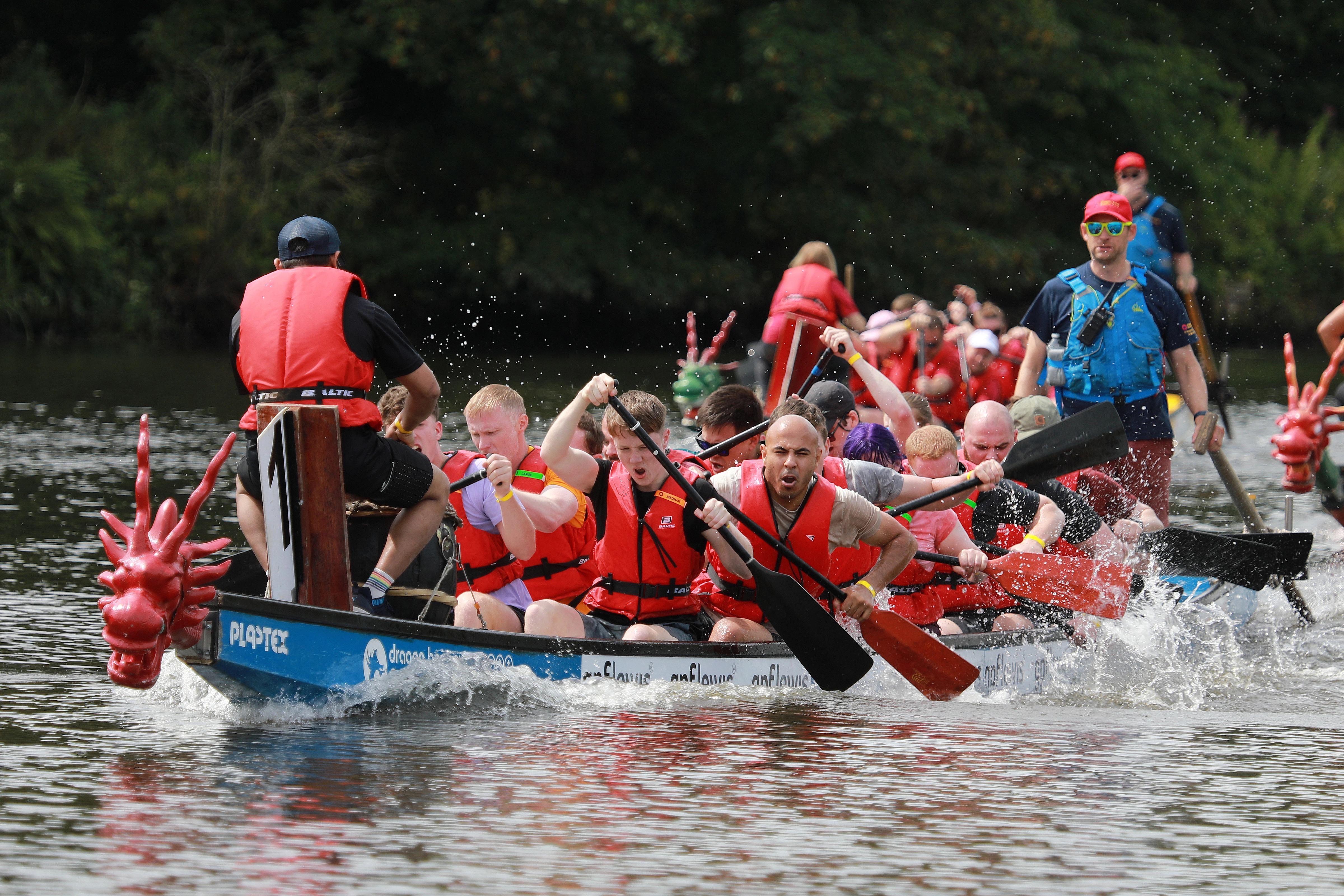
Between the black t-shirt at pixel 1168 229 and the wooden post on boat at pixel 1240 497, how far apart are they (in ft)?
4.61

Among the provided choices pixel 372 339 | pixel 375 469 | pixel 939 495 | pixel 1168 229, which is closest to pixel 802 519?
pixel 939 495

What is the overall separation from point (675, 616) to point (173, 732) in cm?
179

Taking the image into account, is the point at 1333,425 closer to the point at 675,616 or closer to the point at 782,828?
the point at 675,616

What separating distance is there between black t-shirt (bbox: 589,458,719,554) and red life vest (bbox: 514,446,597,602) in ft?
0.17

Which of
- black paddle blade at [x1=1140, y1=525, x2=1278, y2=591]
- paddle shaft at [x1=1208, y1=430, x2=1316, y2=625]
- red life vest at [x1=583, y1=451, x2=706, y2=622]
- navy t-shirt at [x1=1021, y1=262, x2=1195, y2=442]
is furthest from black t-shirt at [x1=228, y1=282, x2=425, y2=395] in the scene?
paddle shaft at [x1=1208, y1=430, x2=1316, y2=625]

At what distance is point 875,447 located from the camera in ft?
22.0

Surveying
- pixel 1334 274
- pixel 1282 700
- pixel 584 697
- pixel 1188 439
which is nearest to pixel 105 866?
pixel 584 697

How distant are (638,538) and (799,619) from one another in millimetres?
616

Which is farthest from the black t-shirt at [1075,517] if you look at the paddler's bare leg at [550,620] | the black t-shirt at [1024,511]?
the paddler's bare leg at [550,620]

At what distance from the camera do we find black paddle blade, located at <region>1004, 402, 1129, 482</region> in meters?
6.72

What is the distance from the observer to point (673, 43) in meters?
23.3

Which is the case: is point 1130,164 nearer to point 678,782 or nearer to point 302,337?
point 302,337

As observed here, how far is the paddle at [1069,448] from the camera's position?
672 cm

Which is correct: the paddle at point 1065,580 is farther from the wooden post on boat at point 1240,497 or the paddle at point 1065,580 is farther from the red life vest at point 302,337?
the red life vest at point 302,337
